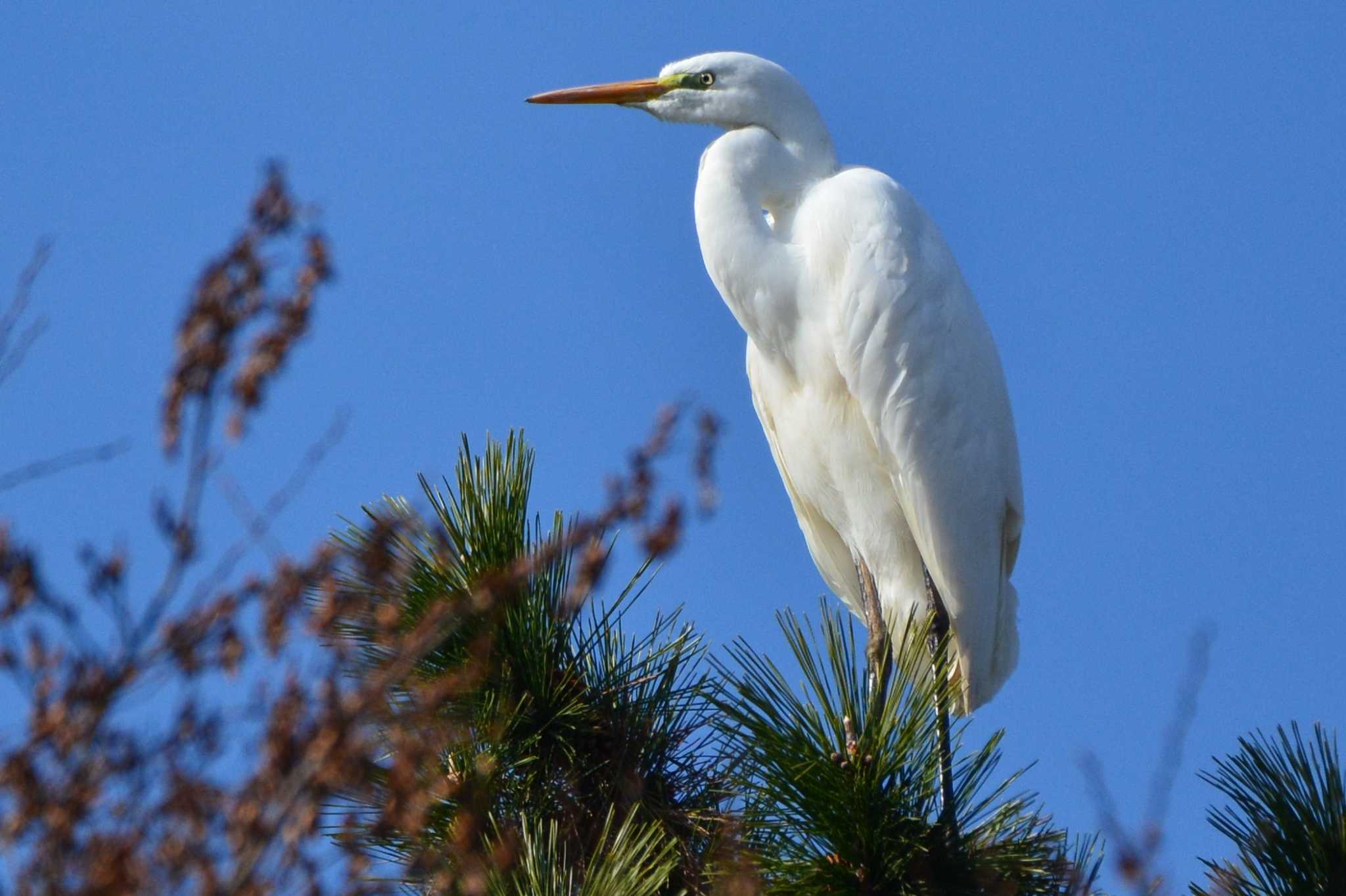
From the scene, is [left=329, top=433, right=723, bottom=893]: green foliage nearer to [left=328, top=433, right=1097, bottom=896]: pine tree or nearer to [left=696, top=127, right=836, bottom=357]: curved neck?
[left=328, top=433, right=1097, bottom=896]: pine tree

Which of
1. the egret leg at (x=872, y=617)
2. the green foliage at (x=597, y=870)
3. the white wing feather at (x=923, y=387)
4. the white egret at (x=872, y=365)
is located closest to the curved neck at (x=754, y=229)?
the white egret at (x=872, y=365)

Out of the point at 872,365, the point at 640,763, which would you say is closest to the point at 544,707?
the point at 640,763

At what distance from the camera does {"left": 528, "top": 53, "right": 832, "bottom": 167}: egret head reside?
535cm

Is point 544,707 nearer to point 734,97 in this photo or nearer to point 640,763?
point 640,763

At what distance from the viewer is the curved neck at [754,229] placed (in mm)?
5121

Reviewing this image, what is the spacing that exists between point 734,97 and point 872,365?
3.67 feet

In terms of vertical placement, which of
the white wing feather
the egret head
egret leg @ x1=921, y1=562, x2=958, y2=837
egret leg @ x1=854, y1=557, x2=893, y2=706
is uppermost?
the egret head

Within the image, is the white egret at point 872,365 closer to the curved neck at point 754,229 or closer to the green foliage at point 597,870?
the curved neck at point 754,229

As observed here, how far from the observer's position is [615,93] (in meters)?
5.78

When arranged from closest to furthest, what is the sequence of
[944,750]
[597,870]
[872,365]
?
[597,870], [944,750], [872,365]

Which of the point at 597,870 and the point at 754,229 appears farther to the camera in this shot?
the point at 754,229

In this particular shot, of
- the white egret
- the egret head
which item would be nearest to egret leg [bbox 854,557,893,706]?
the white egret

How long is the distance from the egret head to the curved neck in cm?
10

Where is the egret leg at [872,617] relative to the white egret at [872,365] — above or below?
below
